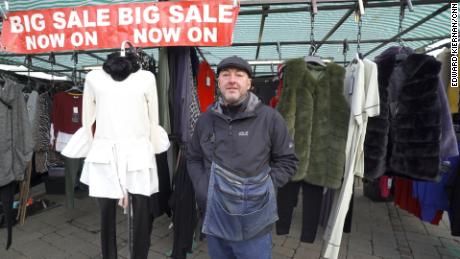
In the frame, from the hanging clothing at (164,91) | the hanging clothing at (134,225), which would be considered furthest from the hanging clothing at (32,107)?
the hanging clothing at (164,91)

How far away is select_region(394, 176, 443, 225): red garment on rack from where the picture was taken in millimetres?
2859

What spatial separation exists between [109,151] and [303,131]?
1.64m

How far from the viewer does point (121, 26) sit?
7.66 ft

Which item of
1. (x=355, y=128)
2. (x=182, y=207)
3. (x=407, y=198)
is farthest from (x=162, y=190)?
(x=407, y=198)

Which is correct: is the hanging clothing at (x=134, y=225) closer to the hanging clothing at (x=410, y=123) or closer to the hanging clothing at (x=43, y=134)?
the hanging clothing at (x=410, y=123)

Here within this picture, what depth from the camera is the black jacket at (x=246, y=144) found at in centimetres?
181

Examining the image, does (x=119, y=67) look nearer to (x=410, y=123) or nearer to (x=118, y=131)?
(x=118, y=131)

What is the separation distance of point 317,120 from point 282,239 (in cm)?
233

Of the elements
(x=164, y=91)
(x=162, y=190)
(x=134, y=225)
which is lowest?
(x=134, y=225)

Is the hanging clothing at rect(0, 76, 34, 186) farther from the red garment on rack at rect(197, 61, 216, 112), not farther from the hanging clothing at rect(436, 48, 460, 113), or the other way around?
the hanging clothing at rect(436, 48, 460, 113)

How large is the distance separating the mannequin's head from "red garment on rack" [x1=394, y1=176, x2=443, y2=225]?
9.77ft

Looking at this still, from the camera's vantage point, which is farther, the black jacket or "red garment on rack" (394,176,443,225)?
"red garment on rack" (394,176,443,225)

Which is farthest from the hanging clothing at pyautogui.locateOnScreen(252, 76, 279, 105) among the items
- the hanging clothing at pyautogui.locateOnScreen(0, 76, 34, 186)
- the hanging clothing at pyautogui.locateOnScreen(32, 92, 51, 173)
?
the hanging clothing at pyautogui.locateOnScreen(32, 92, 51, 173)

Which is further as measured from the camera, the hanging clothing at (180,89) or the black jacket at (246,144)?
the hanging clothing at (180,89)
